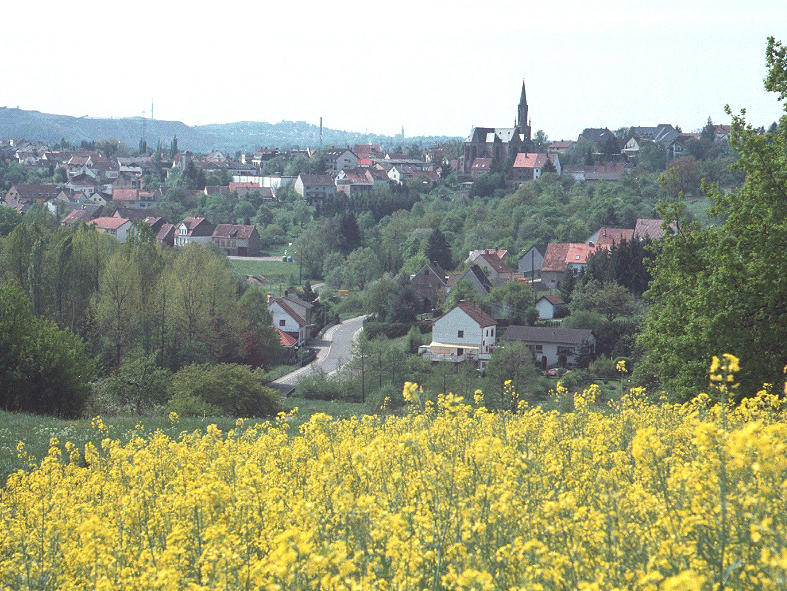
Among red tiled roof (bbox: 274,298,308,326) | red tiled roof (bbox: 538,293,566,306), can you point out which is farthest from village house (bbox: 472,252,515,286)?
red tiled roof (bbox: 274,298,308,326)

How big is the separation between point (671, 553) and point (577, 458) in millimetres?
2795

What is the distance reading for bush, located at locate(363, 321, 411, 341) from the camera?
55.7 meters

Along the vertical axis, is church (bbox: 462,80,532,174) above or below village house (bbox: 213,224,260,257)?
above

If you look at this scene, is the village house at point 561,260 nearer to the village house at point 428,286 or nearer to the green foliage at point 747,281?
the village house at point 428,286

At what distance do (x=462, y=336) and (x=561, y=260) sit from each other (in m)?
20.6

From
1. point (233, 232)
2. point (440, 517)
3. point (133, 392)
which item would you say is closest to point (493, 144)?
point (233, 232)

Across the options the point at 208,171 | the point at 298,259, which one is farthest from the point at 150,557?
the point at 208,171

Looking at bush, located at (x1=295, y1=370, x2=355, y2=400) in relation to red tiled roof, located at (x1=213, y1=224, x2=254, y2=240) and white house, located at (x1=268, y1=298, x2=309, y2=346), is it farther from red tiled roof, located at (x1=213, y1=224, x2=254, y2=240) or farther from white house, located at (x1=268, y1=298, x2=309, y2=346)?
red tiled roof, located at (x1=213, y1=224, x2=254, y2=240)

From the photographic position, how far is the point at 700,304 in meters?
15.1

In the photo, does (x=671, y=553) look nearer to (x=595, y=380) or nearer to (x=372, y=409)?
(x=372, y=409)

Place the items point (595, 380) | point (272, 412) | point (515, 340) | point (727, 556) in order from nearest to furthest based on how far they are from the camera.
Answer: point (727, 556), point (272, 412), point (595, 380), point (515, 340)

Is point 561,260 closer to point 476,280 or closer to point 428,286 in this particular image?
point 476,280

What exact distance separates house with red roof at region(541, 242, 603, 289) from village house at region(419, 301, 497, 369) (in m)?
17.3

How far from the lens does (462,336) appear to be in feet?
163
